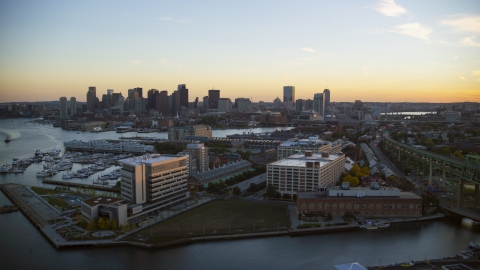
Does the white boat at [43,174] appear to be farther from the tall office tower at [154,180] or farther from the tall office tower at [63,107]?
the tall office tower at [63,107]

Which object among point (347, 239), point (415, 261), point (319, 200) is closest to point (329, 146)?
point (319, 200)

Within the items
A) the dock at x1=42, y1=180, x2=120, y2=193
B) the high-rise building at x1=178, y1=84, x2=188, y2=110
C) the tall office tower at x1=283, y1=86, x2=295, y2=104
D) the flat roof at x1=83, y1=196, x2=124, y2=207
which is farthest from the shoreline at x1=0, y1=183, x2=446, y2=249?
the tall office tower at x1=283, y1=86, x2=295, y2=104

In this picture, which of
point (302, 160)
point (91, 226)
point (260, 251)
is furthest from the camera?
point (302, 160)

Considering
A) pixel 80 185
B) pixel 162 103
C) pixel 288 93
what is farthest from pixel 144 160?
pixel 288 93

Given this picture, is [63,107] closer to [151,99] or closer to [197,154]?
[151,99]

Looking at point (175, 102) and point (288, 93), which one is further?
point (288, 93)

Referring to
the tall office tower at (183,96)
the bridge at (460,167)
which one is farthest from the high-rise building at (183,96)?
the bridge at (460,167)
